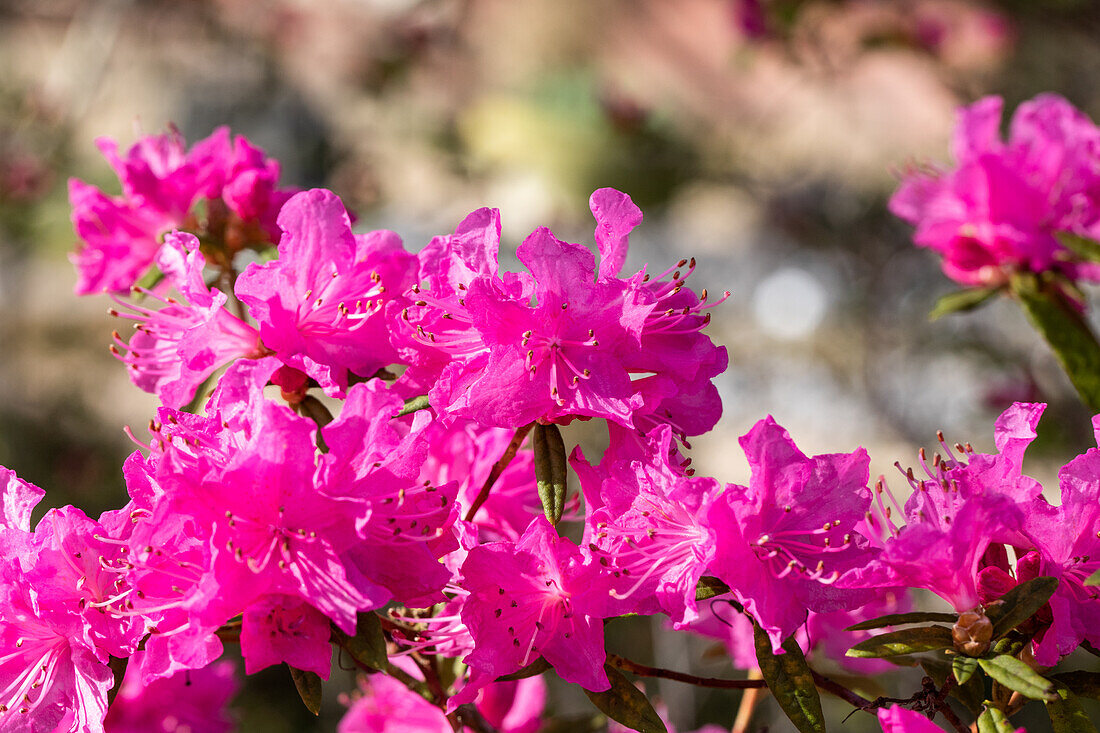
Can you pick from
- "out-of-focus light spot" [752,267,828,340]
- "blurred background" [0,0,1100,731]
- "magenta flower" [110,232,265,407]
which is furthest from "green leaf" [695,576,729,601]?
"out-of-focus light spot" [752,267,828,340]

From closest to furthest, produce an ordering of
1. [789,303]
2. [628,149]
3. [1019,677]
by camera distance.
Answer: [1019,677] → [628,149] → [789,303]

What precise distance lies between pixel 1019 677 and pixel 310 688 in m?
0.37

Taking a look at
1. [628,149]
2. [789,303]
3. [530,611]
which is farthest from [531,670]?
[789,303]

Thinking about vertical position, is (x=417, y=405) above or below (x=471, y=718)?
above

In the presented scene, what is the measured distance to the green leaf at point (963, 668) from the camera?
22.1 inches

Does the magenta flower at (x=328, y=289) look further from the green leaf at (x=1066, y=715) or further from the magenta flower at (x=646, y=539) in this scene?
the green leaf at (x=1066, y=715)

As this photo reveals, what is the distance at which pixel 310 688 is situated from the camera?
58 centimetres

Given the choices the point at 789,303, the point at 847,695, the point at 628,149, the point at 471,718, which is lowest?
the point at 789,303

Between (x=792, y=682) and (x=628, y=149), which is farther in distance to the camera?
(x=628, y=149)

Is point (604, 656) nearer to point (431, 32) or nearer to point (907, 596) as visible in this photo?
point (907, 596)

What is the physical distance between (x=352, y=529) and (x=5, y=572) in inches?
8.0

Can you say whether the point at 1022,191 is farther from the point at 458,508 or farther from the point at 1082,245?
the point at 458,508

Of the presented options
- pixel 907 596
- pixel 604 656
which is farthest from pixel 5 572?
pixel 907 596

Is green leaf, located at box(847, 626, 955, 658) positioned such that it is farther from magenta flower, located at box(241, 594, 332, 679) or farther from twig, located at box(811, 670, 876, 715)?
magenta flower, located at box(241, 594, 332, 679)
